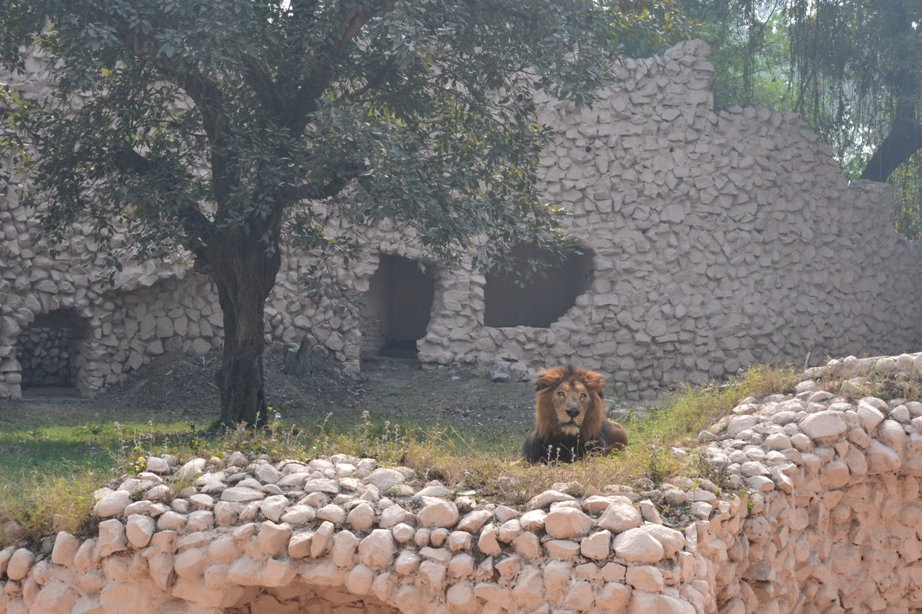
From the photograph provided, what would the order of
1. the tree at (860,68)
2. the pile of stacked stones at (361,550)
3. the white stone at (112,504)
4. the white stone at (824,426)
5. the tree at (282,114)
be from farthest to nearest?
the tree at (860,68) < the tree at (282,114) < the white stone at (824,426) < the white stone at (112,504) < the pile of stacked stones at (361,550)

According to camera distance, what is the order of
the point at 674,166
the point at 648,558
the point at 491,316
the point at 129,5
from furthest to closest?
the point at 491,316, the point at 674,166, the point at 129,5, the point at 648,558

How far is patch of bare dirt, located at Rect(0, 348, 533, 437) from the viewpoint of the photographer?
1077 cm

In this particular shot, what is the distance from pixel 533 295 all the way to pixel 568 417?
10422mm

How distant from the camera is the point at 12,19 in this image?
27.6ft

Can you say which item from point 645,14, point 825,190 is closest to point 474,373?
→ point 645,14

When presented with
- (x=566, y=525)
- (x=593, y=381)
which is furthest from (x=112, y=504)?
(x=593, y=381)

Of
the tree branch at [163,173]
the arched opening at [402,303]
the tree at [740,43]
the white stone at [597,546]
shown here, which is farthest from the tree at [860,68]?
the white stone at [597,546]

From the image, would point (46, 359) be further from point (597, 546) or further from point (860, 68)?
point (860, 68)

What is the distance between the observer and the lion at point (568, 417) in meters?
6.04

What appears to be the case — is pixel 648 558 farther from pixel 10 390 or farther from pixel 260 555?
pixel 10 390

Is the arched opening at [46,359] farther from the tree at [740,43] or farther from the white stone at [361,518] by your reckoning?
the tree at [740,43]

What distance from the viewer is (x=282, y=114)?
→ 28.1 feet

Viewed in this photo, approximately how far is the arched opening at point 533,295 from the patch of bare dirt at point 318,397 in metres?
2.73

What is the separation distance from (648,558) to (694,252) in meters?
11.6
